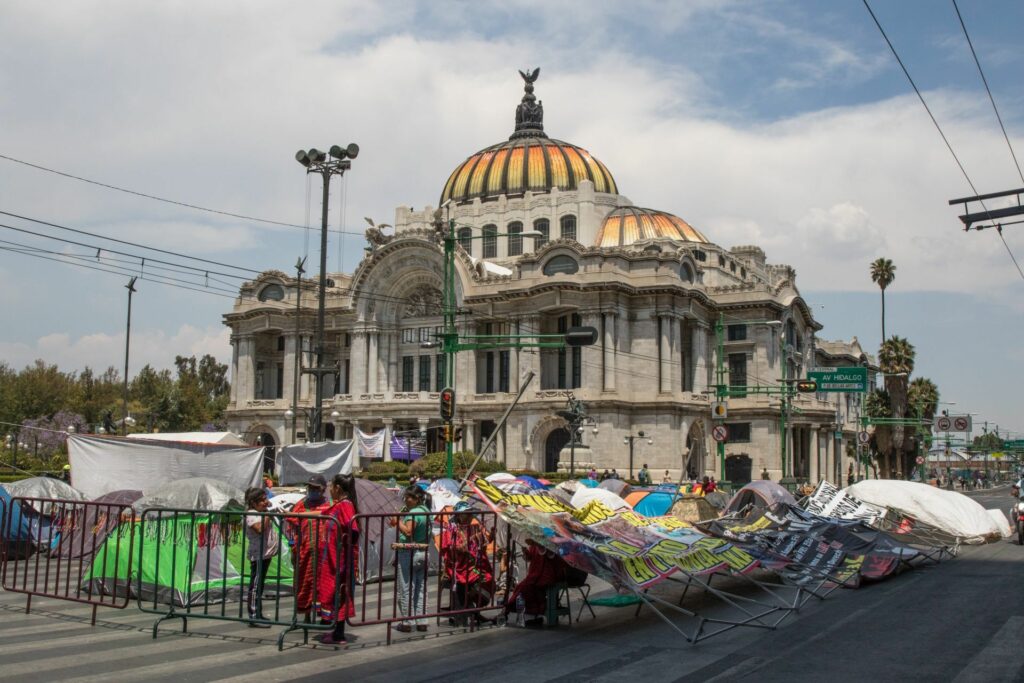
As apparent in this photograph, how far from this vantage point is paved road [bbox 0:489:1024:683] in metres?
9.41

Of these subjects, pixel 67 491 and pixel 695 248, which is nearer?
pixel 67 491

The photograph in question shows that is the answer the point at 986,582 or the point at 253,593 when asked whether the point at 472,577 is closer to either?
the point at 253,593

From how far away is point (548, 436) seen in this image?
56.9 m

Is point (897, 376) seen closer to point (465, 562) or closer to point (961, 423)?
point (961, 423)

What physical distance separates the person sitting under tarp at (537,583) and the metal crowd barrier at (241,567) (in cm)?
259

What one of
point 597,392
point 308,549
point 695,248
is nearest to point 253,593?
point 308,549

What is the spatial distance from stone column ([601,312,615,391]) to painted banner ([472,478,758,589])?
135ft

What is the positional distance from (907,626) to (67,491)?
656 inches

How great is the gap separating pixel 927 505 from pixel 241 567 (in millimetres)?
18288

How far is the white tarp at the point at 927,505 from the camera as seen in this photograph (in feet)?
78.4

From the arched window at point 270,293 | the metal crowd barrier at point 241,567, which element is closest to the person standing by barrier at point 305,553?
the metal crowd barrier at point 241,567

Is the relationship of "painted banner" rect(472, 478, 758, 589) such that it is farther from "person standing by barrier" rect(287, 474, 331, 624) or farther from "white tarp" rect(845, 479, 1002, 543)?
"white tarp" rect(845, 479, 1002, 543)

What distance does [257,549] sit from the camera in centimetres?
1192

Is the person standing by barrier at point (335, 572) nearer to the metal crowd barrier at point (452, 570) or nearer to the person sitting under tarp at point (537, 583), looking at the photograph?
the metal crowd barrier at point (452, 570)
